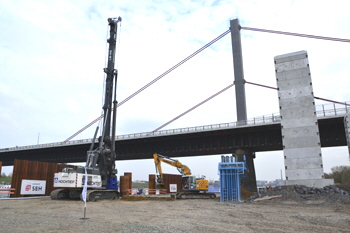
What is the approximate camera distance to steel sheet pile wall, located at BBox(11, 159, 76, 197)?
24.5 meters

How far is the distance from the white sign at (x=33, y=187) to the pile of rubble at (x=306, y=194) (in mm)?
19388

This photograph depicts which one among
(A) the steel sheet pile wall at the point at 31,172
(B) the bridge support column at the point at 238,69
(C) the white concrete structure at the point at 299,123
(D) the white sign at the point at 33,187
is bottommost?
(D) the white sign at the point at 33,187

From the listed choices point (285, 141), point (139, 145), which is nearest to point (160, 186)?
point (285, 141)

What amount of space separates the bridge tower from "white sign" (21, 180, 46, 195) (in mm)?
28206

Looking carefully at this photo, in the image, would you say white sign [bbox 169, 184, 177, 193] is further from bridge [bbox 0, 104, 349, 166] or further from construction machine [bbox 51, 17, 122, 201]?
construction machine [bbox 51, 17, 122, 201]

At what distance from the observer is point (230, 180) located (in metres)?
24.2

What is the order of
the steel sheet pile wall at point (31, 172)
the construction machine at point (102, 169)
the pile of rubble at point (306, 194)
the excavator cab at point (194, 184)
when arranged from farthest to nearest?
1. the excavator cab at point (194, 184)
2. the steel sheet pile wall at point (31, 172)
3. the construction machine at point (102, 169)
4. the pile of rubble at point (306, 194)

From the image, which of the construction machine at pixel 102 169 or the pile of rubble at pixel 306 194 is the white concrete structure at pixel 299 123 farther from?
the construction machine at pixel 102 169

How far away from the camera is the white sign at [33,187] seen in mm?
25156

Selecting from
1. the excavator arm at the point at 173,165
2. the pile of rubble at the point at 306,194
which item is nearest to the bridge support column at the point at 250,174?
the excavator arm at the point at 173,165

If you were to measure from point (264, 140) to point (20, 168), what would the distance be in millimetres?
34232

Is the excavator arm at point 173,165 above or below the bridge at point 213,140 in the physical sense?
below

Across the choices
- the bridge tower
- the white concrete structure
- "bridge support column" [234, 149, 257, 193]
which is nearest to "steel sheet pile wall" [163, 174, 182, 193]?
the bridge tower

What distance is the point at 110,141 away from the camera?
28.5m
